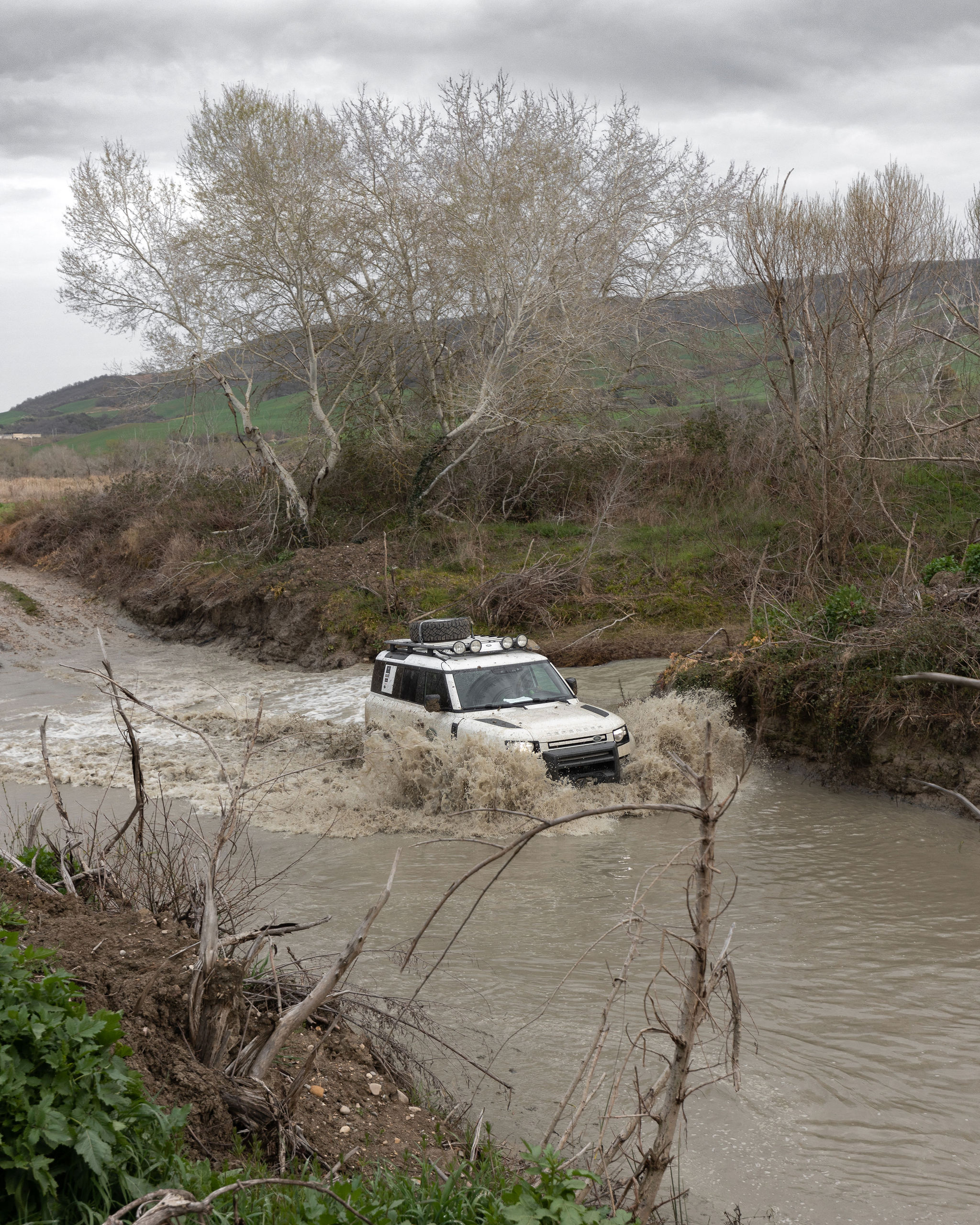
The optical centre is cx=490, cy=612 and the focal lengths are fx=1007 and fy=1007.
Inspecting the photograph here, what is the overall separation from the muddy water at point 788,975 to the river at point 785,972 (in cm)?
2

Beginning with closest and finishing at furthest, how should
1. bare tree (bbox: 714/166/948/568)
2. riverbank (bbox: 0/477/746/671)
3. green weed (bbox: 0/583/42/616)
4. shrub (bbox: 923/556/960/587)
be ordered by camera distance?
shrub (bbox: 923/556/960/587)
bare tree (bbox: 714/166/948/568)
riverbank (bbox: 0/477/746/671)
green weed (bbox: 0/583/42/616)

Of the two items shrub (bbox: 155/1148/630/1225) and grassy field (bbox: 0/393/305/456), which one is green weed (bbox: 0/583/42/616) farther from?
shrub (bbox: 155/1148/630/1225)

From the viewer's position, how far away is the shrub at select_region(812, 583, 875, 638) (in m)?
14.6

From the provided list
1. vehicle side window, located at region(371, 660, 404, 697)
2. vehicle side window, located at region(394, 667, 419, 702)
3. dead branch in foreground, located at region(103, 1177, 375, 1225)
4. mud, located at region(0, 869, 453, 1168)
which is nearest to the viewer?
dead branch in foreground, located at region(103, 1177, 375, 1225)

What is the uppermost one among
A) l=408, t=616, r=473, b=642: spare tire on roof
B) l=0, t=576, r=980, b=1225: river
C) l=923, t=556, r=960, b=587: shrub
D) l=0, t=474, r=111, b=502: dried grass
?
l=0, t=474, r=111, b=502: dried grass

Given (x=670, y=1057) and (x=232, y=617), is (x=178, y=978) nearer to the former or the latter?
(x=670, y=1057)

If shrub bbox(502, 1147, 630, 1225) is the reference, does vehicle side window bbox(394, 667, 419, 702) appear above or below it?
above

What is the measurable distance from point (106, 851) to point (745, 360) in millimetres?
30127

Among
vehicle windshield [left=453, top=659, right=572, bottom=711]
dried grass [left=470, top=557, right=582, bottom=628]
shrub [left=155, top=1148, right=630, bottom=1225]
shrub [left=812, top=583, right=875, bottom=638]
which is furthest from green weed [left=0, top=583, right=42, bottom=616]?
shrub [left=155, top=1148, right=630, bottom=1225]

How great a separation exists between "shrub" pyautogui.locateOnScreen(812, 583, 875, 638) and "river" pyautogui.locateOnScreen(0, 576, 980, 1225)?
230cm

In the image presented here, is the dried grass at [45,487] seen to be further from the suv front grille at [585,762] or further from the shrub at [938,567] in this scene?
the suv front grille at [585,762]

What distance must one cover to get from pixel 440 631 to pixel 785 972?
7707 millimetres

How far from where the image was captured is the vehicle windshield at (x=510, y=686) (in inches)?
503

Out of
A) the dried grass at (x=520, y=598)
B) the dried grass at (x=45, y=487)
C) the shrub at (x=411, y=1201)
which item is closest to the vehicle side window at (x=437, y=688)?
the shrub at (x=411, y=1201)
